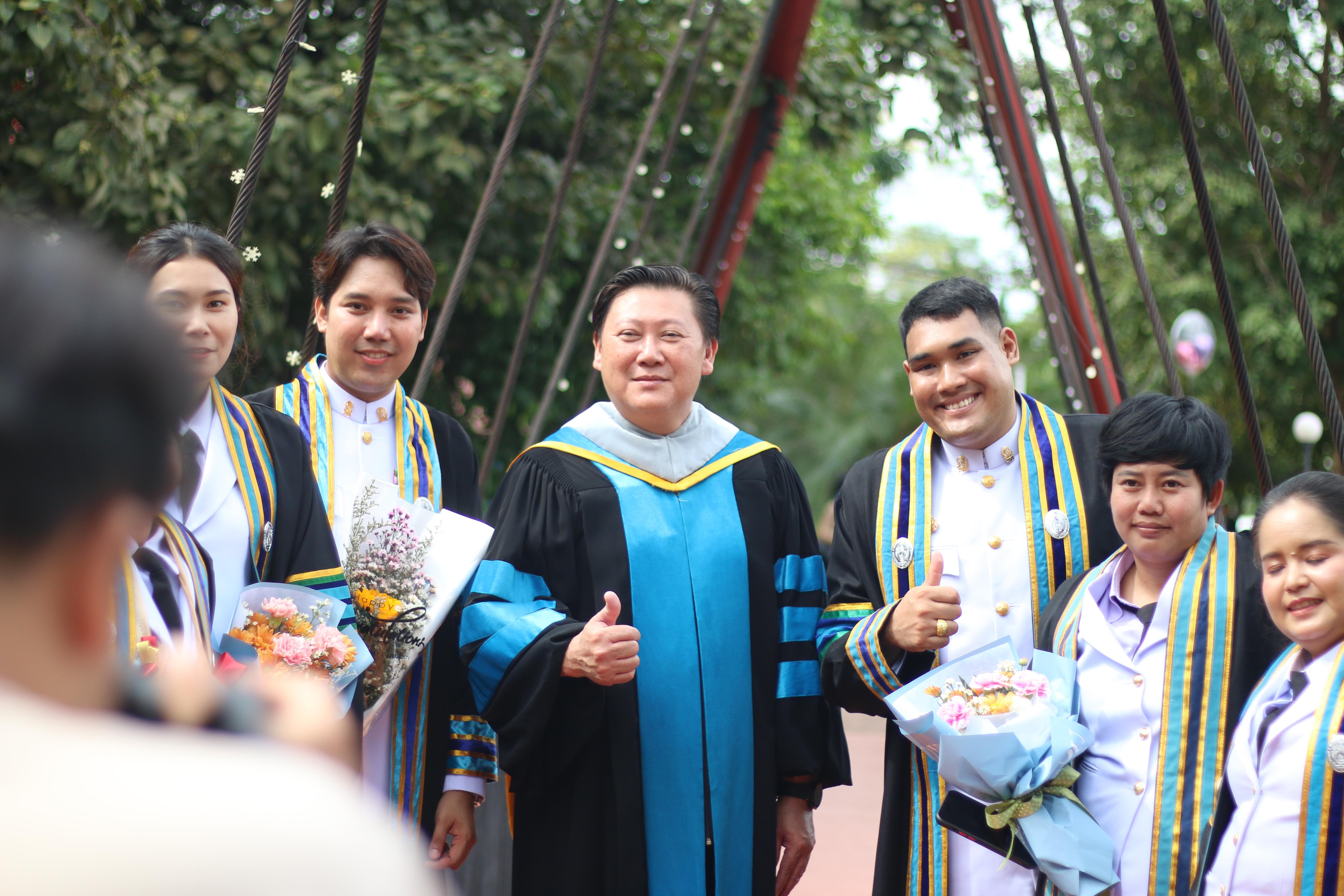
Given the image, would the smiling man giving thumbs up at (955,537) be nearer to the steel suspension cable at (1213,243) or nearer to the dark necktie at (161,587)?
the steel suspension cable at (1213,243)

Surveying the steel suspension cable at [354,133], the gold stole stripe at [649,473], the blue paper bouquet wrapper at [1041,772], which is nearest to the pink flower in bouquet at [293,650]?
the gold stole stripe at [649,473]

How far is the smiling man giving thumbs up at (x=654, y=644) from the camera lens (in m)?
2.64

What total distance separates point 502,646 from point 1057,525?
126 centimetres

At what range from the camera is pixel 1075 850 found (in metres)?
2.28

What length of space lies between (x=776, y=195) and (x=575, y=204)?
3627 mm

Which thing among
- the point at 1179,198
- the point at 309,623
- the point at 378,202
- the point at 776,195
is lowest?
the point at 309,623

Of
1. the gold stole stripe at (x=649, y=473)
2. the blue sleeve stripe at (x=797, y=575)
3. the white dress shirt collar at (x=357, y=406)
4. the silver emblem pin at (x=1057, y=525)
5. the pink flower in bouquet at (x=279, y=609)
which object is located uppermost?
the white dress shirt collar at (x=357, y=406)

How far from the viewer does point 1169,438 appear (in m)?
2.44

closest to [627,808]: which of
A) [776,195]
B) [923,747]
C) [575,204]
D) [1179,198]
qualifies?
[923,747]

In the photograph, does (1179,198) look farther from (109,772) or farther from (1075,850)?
(109,772)

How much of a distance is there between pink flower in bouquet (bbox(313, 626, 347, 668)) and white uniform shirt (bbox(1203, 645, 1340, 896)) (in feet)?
5.39

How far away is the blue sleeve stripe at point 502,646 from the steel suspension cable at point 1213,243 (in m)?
2.01

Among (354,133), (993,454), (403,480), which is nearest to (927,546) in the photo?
(993,454)

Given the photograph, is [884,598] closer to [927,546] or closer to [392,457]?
[927,546]
